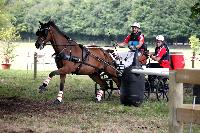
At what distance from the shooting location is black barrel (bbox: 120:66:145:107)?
1252cm

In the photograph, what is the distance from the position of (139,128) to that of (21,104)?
4437mm

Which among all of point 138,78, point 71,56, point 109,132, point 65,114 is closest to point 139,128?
point 109,132

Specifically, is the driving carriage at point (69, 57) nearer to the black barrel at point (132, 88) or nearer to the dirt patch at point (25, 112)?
the black barrel at point (132, 88)

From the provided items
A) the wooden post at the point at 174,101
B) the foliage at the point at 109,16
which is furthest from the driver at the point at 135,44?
the foliage at the point at 109,16

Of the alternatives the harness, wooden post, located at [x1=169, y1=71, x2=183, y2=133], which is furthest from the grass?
wooden post, located at [x1=169, y1=71, x2=183, y2=133]

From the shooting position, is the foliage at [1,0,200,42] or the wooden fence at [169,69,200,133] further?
the foliage at [1,0,200,42]

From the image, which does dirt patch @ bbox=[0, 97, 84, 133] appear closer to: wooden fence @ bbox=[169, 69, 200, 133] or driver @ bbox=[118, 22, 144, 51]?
driver @ bbox=[118, 22, 144, 51]

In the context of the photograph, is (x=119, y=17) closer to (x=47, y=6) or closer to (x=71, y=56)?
(x=47, y=6)

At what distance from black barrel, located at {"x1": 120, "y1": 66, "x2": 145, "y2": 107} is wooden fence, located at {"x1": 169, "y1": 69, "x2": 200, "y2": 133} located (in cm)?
750

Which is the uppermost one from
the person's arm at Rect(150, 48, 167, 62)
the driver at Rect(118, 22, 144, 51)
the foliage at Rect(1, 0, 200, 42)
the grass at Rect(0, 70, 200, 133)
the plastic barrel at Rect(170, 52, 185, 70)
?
the foliage at Rect(1, 0, 200, 42)

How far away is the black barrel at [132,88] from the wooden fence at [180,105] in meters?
7.50

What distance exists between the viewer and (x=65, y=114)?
10625 millimetres

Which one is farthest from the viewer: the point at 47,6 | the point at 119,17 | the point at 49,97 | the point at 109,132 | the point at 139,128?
the point at 47,6

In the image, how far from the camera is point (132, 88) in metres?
12.6
